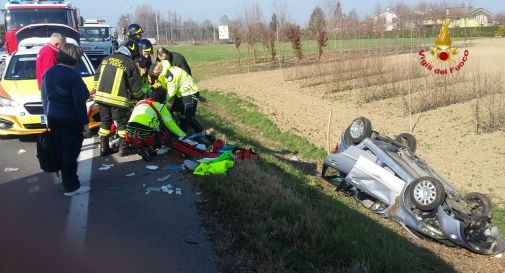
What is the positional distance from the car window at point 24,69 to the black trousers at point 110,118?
2570 mm

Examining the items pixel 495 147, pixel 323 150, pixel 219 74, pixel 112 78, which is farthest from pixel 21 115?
pixel 219 74

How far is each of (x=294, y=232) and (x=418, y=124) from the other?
441 inches

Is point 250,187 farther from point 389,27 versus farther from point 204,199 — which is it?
point 389,27

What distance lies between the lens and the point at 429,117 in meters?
15.1

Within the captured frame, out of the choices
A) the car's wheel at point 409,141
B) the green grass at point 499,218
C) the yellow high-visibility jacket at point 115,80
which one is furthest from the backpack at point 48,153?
the green grass at point 499,218

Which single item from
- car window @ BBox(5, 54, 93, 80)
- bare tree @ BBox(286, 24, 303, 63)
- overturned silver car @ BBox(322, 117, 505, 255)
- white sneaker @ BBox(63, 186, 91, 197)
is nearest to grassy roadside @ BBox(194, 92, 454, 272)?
overturned silver car @ BBox(322, 117, 505, 255)

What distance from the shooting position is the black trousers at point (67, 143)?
5309mm

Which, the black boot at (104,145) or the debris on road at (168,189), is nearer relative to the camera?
the debris on road at (168,189)

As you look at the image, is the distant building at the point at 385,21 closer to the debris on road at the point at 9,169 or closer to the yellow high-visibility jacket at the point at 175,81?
the yellow high-visibility jacket at the point at 175,81

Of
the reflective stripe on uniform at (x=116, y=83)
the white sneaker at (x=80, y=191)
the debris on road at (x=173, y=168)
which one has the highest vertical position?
the reflective stripe on uniform at (x=116, y=83)

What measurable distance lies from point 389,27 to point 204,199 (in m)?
25.4

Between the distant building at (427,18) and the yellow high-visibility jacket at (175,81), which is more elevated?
the distant building at (427,18)

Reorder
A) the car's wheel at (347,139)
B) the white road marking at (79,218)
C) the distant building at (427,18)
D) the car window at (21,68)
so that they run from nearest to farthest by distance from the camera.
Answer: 1. the white road marking at (79,218)
2. the car's wheel at (347,139)
3. the car window at (21,68)
4. the distant building at (427,18)

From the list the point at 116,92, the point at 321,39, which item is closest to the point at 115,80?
the point at 116,92
